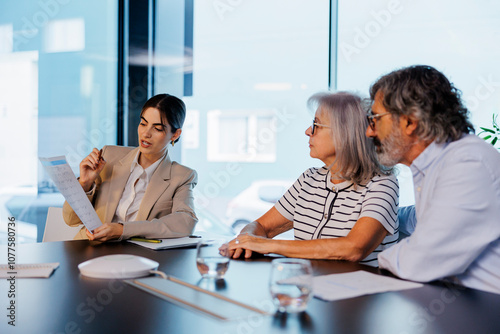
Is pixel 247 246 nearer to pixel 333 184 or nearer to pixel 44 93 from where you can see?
pixel 333 184

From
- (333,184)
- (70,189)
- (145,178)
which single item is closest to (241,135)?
(145,178)

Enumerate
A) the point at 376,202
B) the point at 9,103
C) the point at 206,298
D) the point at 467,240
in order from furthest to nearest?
→ the point at 9,103, the point at 376,202, the point at 467,240, the point at 206,298

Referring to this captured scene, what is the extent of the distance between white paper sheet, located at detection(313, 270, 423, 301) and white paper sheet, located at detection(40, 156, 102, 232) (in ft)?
3.58

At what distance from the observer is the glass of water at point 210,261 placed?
1.38 meters

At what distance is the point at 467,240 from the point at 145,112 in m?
1.77

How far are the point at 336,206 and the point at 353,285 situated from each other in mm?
838

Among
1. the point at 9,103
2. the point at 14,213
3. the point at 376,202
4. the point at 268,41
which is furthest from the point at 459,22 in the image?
the point at 14,213

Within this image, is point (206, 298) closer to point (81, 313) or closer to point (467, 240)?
point (81, 313)

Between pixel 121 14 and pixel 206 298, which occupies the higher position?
pixel 121 14

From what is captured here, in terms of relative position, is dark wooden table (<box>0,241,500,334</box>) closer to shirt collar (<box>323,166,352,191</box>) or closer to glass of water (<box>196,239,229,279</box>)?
glass of water (<box>196,239,229,279</box>)

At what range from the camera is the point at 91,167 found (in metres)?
2.49

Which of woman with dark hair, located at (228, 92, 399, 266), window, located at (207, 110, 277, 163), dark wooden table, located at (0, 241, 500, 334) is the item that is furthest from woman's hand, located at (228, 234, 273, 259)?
window, located at (207, 110, 277, 163)

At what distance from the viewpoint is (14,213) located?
385 centimetres

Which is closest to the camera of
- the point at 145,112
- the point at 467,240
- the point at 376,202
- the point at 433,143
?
the point at 467,240
